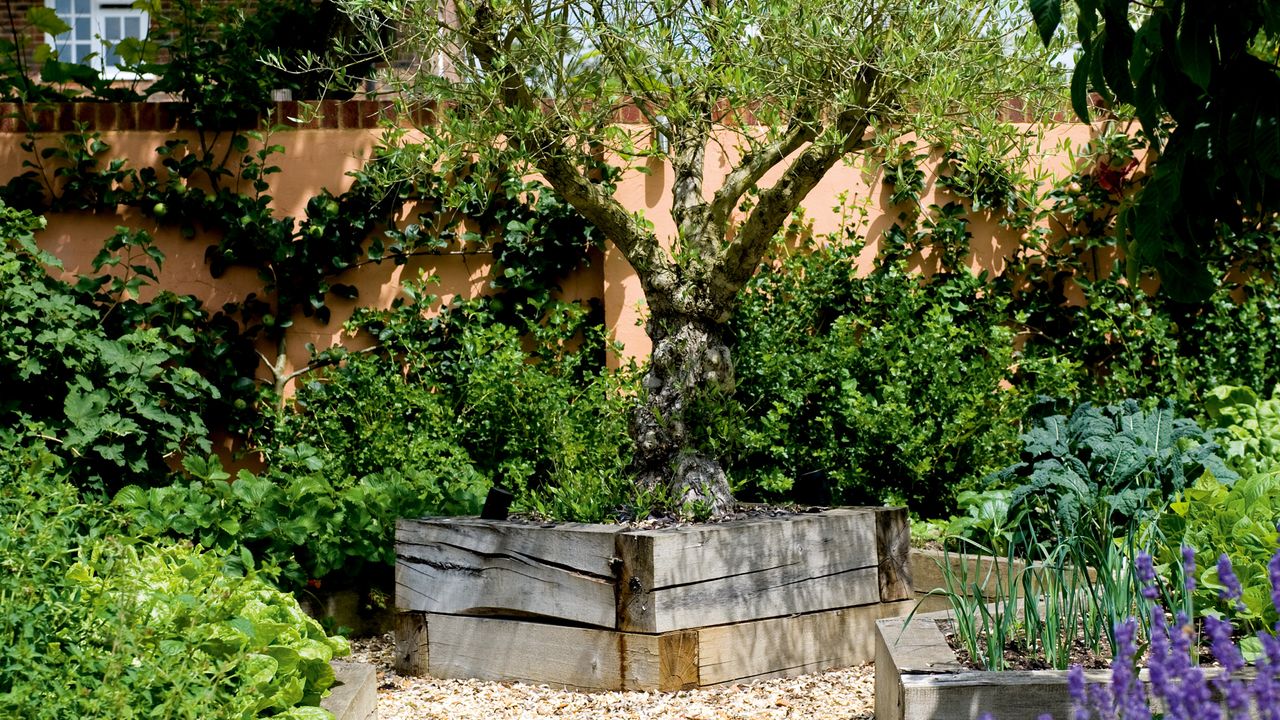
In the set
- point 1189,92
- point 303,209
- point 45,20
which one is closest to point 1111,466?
point 1189,92

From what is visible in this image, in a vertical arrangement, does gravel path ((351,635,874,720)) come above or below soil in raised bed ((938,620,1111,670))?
below

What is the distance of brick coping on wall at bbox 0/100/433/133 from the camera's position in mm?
5840

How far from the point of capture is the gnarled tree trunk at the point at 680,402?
4.31m

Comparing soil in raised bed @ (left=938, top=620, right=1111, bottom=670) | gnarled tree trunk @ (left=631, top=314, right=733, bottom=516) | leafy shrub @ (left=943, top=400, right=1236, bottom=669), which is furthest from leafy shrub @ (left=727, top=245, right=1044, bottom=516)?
soil in raised bed @ (left=938, top=620, right=1111, bottom=670)

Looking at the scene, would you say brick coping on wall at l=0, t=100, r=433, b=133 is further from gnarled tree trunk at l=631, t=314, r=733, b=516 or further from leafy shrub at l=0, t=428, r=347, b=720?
leafy shrub at l=0, t=428, r=347, b=720

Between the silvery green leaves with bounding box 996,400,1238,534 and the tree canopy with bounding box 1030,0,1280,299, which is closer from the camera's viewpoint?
the tree canopy with bounding box 1030,0,1280,299

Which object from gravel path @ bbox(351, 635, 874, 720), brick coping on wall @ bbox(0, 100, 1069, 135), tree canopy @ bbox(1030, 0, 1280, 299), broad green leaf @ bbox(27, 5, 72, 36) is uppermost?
broad green leaf @ bbox(27, 5, 72, 36)

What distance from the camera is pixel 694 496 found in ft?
14.0

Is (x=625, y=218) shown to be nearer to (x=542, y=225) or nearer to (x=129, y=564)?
(x=542, y=225)

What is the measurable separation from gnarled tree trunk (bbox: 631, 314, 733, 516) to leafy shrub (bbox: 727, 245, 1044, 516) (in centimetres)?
54

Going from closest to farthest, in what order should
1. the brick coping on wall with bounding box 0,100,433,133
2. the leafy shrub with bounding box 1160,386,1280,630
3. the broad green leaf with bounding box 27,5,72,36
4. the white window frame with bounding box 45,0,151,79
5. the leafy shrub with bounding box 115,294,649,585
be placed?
the leafy shrub with bounding box 1160,386,1280,630, the leafy shrub with bounding box 115,294,649,585, the brick coping on wall with bounding box 0,100,433,133, the broad green leaf with bounding box 27,5,72,36, the white window frame with bounding box 45,0,151,79

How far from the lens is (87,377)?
5.10 metres

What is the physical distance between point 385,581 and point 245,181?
228cm

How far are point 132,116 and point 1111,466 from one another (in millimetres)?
4752
